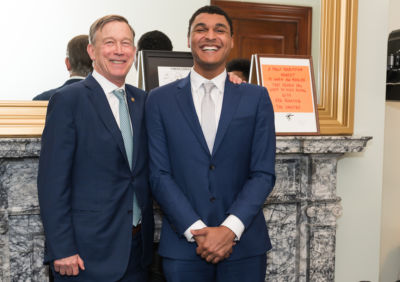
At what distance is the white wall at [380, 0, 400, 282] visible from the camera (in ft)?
8.21

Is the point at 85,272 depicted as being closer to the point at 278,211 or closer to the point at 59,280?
the point at 59,280

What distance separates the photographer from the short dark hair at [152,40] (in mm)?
1896

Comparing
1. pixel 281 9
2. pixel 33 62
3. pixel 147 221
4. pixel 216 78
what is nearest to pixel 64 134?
pixel 147 221

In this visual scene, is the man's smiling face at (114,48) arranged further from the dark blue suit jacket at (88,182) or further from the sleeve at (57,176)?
the sleeve at (57,176)

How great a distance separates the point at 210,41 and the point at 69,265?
0.83m

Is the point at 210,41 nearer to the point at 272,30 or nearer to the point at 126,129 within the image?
the point at 126,129

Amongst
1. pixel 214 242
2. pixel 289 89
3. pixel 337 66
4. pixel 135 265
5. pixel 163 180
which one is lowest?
pixel 135 265

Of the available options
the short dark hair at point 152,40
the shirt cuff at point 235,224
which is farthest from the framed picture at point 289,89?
the shirt cuff at point 235,224

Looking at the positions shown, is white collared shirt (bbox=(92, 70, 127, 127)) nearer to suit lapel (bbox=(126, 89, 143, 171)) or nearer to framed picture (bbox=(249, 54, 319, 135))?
suit lapel (bbox=(126, 89, 143, 171))

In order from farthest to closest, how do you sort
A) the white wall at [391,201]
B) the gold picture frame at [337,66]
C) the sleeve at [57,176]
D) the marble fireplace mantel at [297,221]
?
the white wall at [391,201], the gold picture frame at [337,66], the marble fireplace mantel at [297,221], the sleeve at [57,176]

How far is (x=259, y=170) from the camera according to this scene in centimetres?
136

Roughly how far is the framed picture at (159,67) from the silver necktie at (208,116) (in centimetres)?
49

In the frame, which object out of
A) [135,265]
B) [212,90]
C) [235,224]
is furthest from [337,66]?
[135,265]

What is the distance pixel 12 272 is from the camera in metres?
1.72
